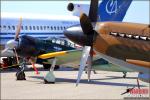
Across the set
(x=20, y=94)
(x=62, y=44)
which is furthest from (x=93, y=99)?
(x=62, y=44)

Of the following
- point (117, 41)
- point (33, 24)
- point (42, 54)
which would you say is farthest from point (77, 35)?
point (33, 24)

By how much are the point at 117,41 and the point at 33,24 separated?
18635 millimetres

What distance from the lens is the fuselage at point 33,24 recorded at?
24344mm

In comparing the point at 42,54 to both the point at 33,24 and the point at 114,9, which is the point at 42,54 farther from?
the point at 33,24

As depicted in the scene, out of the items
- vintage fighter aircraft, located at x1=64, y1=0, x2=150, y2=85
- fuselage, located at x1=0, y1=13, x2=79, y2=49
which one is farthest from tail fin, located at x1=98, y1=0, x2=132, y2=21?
vintage fighter aircraft, located at x1=64, y1=0, x2=150, y2=85

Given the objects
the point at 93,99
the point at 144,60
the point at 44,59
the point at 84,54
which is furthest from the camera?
the point at 44,59

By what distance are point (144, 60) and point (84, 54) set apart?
133cm

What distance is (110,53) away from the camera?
7.99m

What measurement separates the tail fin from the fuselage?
414 centimetres

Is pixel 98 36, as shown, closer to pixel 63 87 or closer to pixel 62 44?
pixel 63 87

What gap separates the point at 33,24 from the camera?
26.1m

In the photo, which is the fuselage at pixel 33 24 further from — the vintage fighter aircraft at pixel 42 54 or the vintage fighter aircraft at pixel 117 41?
the vintage fighter aircraft at pixel 117 41

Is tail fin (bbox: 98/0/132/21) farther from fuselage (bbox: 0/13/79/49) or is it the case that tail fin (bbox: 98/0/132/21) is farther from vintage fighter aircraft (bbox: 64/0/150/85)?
vintage fighter aircraft (bbox: 64/0/150/85)

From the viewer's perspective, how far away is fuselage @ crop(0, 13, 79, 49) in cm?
2434
